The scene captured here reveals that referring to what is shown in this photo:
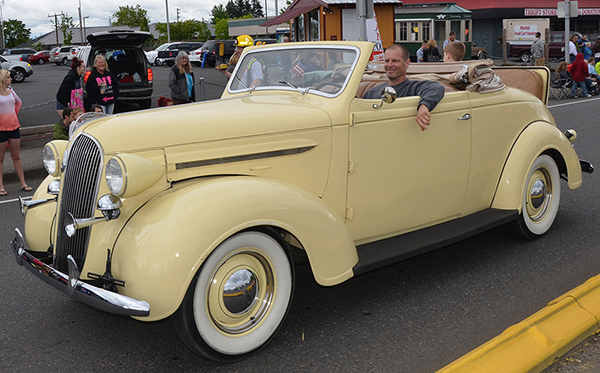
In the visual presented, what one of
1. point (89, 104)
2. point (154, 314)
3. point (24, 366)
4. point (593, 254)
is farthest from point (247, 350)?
point (89, 104)

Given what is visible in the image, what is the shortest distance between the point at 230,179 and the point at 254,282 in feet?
1.89

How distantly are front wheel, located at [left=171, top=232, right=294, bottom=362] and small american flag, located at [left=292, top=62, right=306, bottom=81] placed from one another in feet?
4.68

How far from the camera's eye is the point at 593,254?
14.3 ft

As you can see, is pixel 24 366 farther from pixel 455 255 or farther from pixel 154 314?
pixel 455 255

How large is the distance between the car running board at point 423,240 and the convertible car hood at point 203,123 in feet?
2.87

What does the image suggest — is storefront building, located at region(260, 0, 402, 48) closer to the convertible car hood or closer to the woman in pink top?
the woman in pink top

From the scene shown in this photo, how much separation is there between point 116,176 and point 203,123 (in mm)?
605

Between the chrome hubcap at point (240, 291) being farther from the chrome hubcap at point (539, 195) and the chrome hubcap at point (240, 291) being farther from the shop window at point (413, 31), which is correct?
the shop window at point (413, 31)

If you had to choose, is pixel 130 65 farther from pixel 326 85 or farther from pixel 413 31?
pixel 413 31

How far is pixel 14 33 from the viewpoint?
3159 inches

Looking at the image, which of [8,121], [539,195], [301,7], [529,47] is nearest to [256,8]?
[529,47]

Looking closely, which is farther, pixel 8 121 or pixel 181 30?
pixel 181 30

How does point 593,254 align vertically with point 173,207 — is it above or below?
below

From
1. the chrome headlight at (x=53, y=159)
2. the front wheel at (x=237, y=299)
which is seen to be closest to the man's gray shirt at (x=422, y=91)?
the front wheel at (x=237, y=299)
